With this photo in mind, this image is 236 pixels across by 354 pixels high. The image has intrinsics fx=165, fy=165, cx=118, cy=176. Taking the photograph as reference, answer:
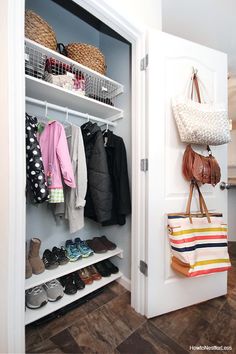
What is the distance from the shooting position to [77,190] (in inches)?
44.1

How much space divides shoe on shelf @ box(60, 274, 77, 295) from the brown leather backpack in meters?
1.11

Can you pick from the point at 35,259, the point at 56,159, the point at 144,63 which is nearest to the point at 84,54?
the point at 144,63

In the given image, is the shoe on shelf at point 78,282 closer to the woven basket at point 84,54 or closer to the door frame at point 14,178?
the door frame at point 14,178

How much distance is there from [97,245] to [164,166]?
34.7 inches

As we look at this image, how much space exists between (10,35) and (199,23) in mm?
1535

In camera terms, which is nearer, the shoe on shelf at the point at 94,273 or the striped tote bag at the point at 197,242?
the striped tote bag at the point at 197,242

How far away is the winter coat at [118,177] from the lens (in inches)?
50.0

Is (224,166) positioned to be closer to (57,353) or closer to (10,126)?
(10,126)

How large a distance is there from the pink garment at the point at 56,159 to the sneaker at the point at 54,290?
711mm

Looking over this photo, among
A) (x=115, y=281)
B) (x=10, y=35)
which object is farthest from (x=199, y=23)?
(x=115, y=281)

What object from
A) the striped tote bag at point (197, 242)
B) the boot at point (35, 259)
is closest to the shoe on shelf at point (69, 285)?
the boot at point (35, 259)

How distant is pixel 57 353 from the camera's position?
33.6 inches

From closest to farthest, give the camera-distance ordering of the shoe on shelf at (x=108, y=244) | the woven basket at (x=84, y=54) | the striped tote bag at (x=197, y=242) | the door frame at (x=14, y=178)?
the door frame at (x=14, y=178) < the striped tote bag at (x=197, y=242) < the woven basket at (x=84, y=54) < the shoe on shelf at (x=108, y=244)

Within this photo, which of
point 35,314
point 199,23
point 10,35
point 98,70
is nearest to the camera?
point 10,35
